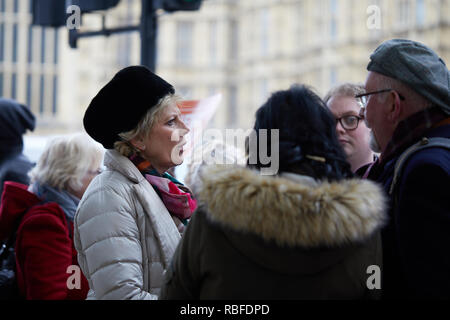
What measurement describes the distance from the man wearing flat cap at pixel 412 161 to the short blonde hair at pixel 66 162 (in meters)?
1.69

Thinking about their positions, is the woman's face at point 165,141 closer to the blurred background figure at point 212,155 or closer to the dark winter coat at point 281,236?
the dark winter coat at point 281,236

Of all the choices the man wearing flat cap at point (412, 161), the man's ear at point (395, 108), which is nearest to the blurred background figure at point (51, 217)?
the man wearing flat cap at point (412, 161)

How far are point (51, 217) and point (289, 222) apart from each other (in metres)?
1.69

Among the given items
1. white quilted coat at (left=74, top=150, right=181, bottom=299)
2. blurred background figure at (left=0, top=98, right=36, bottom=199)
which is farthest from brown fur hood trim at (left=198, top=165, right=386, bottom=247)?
blurred background figure at (left=0, top=98, right=36, bottom=199)

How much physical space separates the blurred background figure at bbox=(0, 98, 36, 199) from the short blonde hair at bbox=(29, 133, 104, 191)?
3.04ft

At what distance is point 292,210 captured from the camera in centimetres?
164

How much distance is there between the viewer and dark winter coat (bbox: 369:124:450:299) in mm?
1814

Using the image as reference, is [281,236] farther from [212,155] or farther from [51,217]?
[212,155]

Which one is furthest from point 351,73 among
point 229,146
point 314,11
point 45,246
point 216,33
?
point 45,246

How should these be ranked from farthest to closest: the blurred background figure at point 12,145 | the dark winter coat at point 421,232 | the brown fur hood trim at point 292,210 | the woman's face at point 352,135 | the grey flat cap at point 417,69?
the blurred background figure at point 12,145 → the woman's face at point 352,135 → the grey flat cap at point 417,69 → the dark winter coat at point 421,232 → the brown fur hood trim at point 292,210

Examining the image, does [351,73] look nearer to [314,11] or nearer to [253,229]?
[314,11]

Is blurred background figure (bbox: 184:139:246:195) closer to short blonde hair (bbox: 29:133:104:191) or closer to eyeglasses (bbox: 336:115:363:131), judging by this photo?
short blonde hair (bbox: 29:133:104:191)

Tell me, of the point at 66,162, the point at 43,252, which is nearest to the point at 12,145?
the point at 66,162

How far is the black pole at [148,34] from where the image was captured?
185 inches
